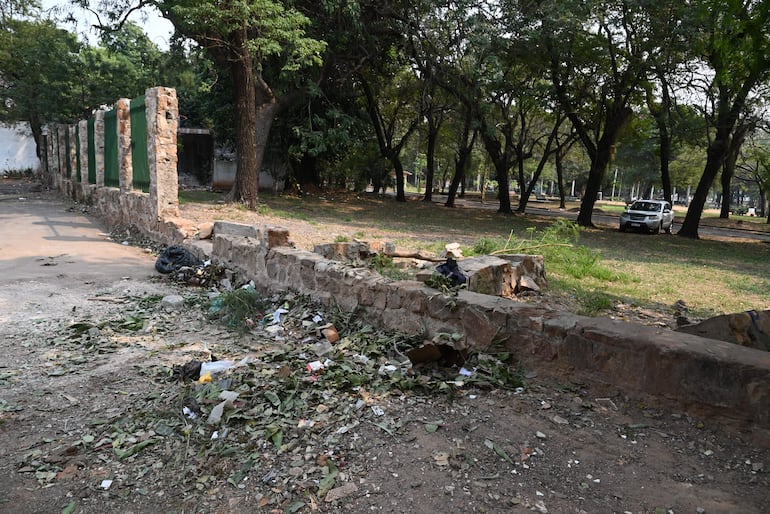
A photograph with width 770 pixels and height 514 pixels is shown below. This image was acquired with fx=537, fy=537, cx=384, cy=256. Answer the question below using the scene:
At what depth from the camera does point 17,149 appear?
36.8 metres

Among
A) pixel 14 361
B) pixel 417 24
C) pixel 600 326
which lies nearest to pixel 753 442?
pixel 600 326

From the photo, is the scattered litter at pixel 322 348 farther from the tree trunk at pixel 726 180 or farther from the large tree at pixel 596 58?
the tree trunk at pixel 726 180

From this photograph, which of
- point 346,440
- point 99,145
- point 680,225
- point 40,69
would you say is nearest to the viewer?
point 346,440

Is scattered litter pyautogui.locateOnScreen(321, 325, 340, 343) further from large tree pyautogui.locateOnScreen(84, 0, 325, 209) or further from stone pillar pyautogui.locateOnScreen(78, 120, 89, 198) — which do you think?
stone pillar pyautogui.locateOnScreen(78, 120, 89, 198)

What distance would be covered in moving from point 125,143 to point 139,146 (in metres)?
0.90

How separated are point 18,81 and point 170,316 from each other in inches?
1042

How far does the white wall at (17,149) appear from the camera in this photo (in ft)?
118

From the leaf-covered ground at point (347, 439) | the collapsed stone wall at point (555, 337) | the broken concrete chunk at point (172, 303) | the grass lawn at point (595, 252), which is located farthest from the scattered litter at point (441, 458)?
the broken concrete chunk at point (172, 303)

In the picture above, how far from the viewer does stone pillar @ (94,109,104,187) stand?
44.7 feet

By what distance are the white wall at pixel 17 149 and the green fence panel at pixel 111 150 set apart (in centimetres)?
2733

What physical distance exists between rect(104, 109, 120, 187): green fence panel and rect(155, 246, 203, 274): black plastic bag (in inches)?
229

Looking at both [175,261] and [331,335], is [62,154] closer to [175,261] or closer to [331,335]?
[175,261]

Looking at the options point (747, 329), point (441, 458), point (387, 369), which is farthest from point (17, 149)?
point (747, 329)

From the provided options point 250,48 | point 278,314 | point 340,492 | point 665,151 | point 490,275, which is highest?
point 250,48
